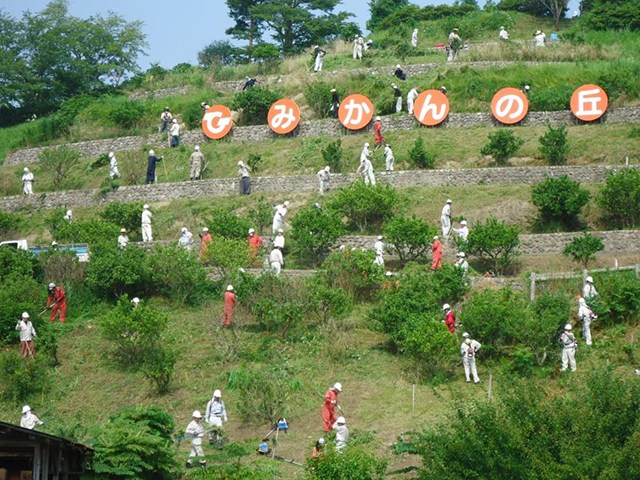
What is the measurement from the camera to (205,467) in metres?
21.0

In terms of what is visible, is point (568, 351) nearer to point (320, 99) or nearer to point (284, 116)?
point (284, 116)

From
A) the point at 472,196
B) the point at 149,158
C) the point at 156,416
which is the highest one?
the point at 149,158

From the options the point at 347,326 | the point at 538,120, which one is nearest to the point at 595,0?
the point at 538,120

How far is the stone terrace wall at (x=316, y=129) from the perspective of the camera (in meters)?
39.1

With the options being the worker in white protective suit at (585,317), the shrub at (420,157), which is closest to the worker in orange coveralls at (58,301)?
the shrub at (420,157)

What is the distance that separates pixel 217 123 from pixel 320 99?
3.91m

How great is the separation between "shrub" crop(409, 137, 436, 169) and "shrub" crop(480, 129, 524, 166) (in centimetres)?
165

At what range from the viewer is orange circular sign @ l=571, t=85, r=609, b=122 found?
3862cm

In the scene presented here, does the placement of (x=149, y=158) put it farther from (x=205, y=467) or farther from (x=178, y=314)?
(x=205, y=467)

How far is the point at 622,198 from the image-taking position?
3200 cm

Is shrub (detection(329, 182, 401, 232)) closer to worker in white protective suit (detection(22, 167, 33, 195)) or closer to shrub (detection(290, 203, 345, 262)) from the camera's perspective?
shrub (detection(290, 203, 345, 262))

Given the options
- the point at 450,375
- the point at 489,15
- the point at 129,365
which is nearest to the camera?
the point at 450,375

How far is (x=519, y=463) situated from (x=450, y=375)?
8.09 m

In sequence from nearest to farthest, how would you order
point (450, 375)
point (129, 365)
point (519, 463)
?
point (519, 463), point (450, 375), point (129, 365)
